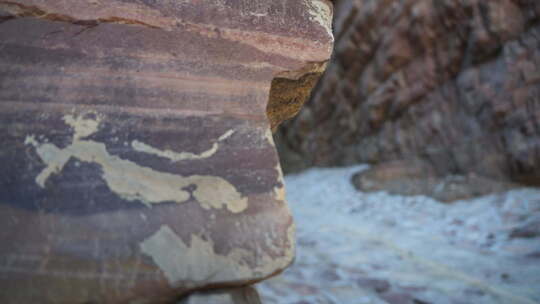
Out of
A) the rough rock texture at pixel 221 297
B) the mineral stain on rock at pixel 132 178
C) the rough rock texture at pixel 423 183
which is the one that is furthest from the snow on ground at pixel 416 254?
the mineral stain on rock at pixel 132 178

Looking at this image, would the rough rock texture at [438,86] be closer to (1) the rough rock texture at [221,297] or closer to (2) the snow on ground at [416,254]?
(2) the snow on ground at [416,254]

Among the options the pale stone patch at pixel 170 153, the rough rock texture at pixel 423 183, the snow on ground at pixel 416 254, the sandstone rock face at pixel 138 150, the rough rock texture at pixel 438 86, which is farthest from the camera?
the rough rock texture at pixel 438 86

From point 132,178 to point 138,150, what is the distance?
0.21 feet

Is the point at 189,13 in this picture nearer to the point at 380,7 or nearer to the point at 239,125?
the point at 239,125

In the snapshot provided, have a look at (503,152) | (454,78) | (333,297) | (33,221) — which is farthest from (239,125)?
(454,78)

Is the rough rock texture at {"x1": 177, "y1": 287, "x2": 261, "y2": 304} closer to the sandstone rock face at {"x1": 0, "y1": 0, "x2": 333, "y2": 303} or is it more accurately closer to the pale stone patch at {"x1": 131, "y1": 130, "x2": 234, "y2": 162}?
the sandstone rock face at {"x1": 0, "y1": 0, "x2": 333, "y2": 303}

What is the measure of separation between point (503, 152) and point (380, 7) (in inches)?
101

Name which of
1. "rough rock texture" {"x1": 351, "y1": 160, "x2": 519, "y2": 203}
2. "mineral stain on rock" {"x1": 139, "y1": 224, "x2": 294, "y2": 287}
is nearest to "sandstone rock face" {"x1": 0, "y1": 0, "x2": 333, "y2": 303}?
"mineral stain on rock" {"x1": 139, "y1": 224, "x2": 294, "y2": 287}

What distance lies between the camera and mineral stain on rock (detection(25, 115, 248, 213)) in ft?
2.28

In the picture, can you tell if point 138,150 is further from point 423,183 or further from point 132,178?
point 423,183

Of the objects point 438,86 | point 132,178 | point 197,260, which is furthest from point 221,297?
point 438,86

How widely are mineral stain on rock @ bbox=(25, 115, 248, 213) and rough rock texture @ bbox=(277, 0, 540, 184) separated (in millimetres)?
3038

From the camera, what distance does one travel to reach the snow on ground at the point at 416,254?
1228 mm

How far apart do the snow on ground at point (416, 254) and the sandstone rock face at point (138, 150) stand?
635 millimetres
